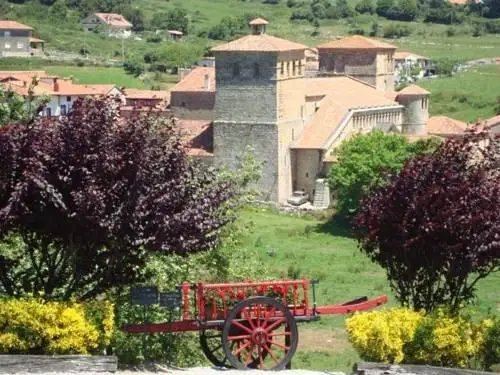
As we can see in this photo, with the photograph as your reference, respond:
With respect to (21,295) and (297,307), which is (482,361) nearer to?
(297,307)

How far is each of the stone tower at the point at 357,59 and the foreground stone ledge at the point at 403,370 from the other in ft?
200

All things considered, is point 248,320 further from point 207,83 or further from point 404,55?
point 404,55

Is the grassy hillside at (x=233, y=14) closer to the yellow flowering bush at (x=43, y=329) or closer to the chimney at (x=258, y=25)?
the chimney at (x=258, y=25)

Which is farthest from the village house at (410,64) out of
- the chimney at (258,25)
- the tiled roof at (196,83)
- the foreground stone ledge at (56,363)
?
the foreground stone ledge at (56,363)

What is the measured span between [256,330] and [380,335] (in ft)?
4.49

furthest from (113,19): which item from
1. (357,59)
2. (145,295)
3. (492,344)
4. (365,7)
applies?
(492,344)

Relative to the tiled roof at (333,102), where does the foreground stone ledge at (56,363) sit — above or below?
above

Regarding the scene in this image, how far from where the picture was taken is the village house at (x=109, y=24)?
12450 cm

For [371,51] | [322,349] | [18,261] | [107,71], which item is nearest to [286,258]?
[322,349]

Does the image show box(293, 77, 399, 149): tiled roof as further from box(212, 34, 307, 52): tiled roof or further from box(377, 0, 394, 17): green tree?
box(377, 0, 394, 17): green tree

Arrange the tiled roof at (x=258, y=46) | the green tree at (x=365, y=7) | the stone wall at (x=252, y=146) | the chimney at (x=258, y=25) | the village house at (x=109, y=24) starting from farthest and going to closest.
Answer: the green tree at (x=365, y=7) → the village house at (x=109, y=24) → the chimney at (x=258, y=25) → the stone wall at (x=252, y=146) → the tiled roof at (x=258, y=46)

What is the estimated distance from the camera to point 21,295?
49.3 feet

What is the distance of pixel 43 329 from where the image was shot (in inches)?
545

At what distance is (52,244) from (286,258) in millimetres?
28199
